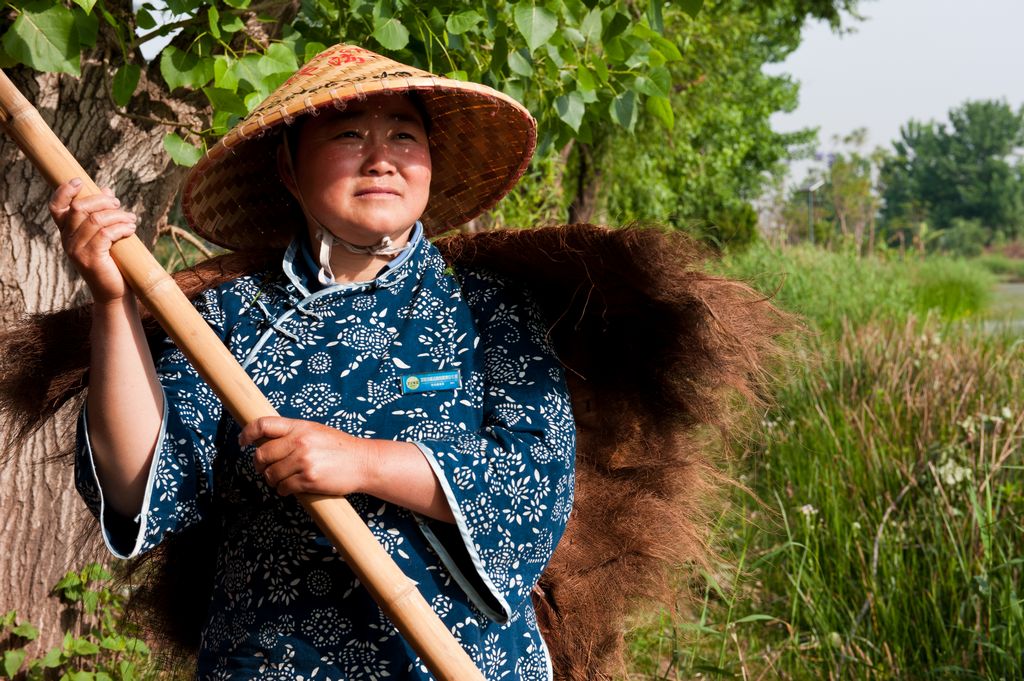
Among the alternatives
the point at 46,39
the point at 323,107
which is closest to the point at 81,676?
the point at 46,39

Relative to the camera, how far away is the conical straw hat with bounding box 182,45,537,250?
1840 mm

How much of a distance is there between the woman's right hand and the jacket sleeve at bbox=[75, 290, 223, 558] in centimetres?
22

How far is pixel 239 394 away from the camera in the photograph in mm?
1571

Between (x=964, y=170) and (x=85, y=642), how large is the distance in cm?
7603

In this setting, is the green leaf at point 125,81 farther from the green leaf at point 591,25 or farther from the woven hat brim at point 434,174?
the green leaf at point 591,25

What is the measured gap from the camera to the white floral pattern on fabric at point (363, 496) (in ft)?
5.45

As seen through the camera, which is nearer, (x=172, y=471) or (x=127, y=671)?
(x=172, y=471)

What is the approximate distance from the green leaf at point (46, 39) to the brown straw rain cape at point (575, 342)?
0.42 metres

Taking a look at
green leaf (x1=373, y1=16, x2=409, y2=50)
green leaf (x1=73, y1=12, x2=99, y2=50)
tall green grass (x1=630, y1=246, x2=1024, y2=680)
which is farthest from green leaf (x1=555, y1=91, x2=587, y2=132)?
green leaf (x1=73, y1=12, x2=99, y2=50)

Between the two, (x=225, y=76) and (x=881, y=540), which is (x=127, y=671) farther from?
(x=881, y=540)

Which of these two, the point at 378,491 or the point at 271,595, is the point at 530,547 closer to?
A: the point at 378,491

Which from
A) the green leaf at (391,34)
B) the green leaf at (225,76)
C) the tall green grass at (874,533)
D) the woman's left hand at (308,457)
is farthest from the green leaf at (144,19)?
the tall green grass at (874,533)

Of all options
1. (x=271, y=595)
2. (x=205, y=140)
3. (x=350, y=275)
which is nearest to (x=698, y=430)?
(x=350, y=275)

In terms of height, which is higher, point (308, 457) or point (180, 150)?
point (180, 150)
